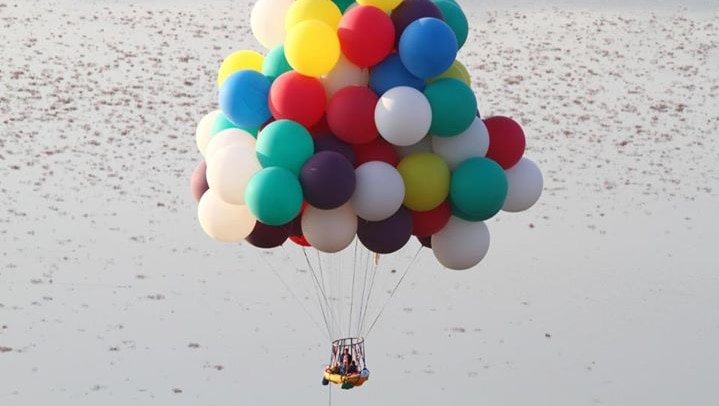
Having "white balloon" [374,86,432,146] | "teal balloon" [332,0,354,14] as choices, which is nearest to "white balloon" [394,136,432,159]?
"white balloon" [374,86,432,146]

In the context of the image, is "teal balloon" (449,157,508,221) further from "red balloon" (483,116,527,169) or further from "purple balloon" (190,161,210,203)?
"purple balloon" (190,161,210,203)

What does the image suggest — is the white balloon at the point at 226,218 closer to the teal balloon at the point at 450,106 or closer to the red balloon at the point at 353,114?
the red balloon at the point at 353,114

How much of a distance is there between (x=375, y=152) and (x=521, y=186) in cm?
150

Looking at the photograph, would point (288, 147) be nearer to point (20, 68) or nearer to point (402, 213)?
point (402, 213)

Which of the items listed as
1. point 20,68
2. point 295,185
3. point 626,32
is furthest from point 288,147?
point 626,32

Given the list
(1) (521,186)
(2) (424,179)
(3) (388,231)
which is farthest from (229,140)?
(1) (521,186)

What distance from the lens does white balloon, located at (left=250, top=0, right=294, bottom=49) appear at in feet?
44.5

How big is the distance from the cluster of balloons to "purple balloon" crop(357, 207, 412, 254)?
12mm

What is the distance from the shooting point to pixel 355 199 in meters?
12.9

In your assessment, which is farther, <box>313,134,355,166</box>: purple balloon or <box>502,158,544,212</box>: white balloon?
<box>502,158,544,212</box>: white balloon

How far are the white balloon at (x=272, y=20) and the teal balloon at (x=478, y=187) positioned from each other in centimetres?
208

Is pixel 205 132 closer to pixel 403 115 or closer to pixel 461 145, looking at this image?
pixel 403 115

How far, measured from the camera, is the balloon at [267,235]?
1345cm

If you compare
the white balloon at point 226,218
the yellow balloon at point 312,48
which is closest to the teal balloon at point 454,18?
the yellow balloon at point 312,48
